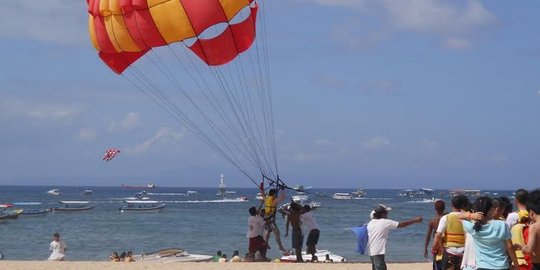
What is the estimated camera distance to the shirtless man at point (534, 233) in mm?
7508

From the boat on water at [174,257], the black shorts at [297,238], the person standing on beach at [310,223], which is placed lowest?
the boat on water at [174,257]

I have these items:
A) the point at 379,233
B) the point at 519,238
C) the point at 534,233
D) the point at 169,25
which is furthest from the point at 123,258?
the point at 534,233

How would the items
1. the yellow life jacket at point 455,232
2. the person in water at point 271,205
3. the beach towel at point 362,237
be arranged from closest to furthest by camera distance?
the yellow life jacket at point 455,232, the beach towel at point 362,237, the person in water at point 271,205

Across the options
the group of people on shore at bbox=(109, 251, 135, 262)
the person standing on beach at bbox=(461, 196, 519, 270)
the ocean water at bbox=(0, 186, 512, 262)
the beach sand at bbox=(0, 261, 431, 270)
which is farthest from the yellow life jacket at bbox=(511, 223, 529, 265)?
the ocean water at bbox=(0, 186, 512, 262)

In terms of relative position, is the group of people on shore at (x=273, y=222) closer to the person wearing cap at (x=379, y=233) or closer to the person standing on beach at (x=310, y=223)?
the person standing on beach at (x=310, y=223)

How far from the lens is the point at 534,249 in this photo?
7520mm

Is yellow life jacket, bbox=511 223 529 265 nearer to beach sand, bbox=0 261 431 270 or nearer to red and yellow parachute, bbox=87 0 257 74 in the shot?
beach sand, bbox=0 261 431 270

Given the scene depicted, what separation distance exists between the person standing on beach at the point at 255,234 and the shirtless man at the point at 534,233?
8.49 metres

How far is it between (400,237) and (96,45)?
88.3ft

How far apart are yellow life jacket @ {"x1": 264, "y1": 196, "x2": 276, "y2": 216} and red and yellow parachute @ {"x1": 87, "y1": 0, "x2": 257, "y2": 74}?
2.69 metres

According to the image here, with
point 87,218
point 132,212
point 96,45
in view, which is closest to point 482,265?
point 96,45

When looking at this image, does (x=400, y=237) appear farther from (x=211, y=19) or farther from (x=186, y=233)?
(x=211, y=19)

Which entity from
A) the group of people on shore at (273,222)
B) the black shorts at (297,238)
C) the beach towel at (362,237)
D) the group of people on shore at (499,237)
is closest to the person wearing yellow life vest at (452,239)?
the group of people on shore at (499,237)

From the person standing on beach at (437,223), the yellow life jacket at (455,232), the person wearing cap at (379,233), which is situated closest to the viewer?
the yellow life jacket at (455,232)
